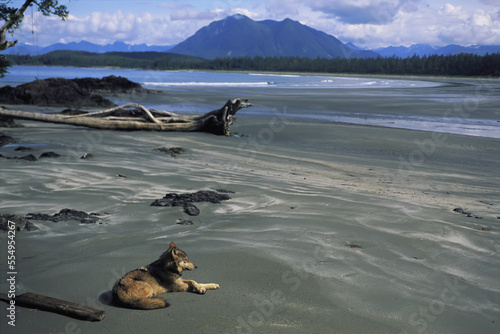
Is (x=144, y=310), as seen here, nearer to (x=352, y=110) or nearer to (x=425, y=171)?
(x=425, y=171)

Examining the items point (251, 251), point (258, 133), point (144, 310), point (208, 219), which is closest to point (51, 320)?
point (144, 310)

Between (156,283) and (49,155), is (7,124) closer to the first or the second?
(49,155)

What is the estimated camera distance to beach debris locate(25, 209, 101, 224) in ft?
17.8

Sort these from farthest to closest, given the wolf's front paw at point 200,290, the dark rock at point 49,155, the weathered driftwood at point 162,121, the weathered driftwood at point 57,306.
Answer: the weathered driftwood at point 162,121
the dark rock at point 49,155
the wolf's front paw at point 200,290
the weathered driftwood at point 57,306

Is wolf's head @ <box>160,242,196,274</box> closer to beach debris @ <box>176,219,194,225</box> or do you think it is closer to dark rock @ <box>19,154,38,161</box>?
beach debris @ <box>176,219,194,225</box>

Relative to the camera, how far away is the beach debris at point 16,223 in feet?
16.2

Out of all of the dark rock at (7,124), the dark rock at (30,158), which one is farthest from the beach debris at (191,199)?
the dark rock at (7,124)

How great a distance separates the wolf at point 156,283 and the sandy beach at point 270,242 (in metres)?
0.08

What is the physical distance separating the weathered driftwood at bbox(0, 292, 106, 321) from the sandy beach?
0.05 metres

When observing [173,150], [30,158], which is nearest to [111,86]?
[173,150]

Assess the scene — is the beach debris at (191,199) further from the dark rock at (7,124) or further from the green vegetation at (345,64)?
the green vegetation at (345,64)

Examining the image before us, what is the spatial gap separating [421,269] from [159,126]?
1187cm

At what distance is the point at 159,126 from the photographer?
49.5 ft

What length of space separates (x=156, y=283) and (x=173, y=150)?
317 inches
